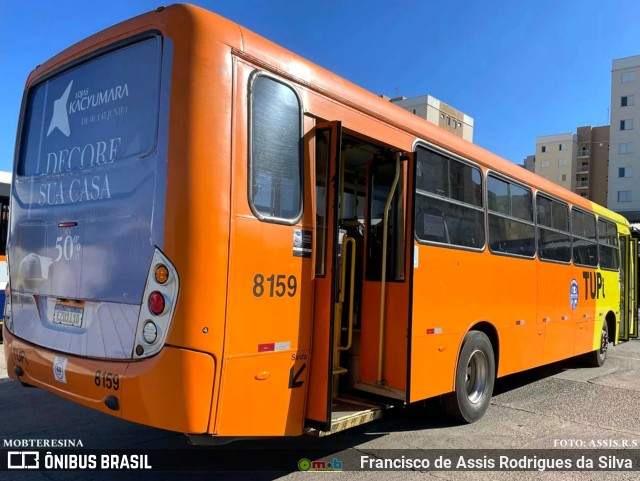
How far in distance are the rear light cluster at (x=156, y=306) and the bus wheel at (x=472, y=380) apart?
3.44 meters

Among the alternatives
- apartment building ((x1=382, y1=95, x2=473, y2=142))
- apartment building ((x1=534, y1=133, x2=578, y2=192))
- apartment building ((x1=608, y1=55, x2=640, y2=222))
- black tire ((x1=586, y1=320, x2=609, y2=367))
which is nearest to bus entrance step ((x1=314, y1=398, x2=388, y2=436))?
black tire ((x1=586, y1=320, x2=609, y2=367))

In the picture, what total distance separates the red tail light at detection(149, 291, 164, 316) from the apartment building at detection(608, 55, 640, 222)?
68.3m

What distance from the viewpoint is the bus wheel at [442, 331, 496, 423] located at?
5539 millimetres

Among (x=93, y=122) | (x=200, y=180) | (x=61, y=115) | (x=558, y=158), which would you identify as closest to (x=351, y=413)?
(x=200, y=180)

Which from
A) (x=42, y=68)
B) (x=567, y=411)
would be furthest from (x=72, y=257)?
(x=567, y=411)

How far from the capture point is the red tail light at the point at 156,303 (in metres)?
3.15

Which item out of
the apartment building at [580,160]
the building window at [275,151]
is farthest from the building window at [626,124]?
the building window at [275,151]

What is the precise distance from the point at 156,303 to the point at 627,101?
2872 inches

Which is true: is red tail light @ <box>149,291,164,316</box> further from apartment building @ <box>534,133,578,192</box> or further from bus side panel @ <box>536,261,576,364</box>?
apartment building @ <box>534,133,578,192</box>

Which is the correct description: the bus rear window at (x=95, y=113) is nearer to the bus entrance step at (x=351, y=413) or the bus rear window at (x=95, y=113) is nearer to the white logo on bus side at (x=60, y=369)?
the white logo on bus side at (x=60, y=369)

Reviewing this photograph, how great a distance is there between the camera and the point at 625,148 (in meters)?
62.5

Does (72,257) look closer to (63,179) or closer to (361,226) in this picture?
(63,179)

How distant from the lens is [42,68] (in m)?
4.44

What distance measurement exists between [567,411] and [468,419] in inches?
66.4
